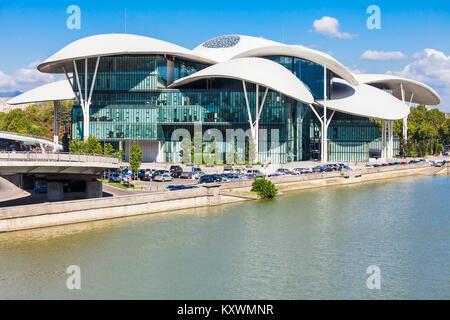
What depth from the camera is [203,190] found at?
5544 centimetres

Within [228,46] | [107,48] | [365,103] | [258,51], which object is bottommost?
[365,103]

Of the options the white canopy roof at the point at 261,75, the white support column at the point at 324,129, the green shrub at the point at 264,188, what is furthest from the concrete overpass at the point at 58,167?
the white support column at the point at 324,129

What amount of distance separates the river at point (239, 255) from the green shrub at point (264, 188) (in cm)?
553

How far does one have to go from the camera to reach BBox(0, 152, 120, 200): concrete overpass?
132 ft

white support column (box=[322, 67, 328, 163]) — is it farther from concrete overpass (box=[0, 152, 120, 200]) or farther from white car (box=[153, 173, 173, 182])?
concrete overpass (box=[0, 152, 120, 200])

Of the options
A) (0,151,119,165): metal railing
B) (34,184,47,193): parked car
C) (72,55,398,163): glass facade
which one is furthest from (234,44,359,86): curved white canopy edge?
(0,151,119,165): metal railing

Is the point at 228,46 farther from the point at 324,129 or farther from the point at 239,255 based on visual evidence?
the point at 239,255

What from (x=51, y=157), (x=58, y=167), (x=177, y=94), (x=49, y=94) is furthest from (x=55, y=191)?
(x=49, y=94)

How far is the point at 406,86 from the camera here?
126m

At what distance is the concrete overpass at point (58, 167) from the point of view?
40344mm

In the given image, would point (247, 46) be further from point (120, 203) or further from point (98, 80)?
point (120, 203)

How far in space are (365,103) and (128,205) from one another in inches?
2696

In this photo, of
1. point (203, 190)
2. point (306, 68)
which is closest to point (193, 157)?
point (306, 68)

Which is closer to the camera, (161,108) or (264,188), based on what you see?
(264,188)
